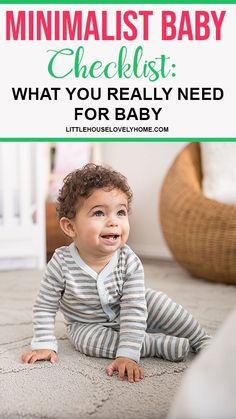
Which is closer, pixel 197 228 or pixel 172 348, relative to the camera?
pixel 172 348

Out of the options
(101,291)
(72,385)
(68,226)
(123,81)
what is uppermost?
(123,81)

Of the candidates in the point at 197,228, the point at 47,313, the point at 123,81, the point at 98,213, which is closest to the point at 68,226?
the point at 98,213

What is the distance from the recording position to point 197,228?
8.25ft

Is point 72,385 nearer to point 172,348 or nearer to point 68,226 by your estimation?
point 172,348

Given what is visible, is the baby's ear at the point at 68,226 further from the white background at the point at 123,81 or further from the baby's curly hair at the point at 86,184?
the white background at the point at 123,81

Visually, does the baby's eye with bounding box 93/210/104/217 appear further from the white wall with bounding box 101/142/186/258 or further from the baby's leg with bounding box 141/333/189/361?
the white wall with bounding box 101/142/186/258

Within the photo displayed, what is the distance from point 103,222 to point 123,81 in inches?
21.6

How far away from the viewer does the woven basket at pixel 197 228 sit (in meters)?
2.45

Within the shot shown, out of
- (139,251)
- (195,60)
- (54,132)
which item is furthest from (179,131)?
(139,251)

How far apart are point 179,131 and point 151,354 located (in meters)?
0.74

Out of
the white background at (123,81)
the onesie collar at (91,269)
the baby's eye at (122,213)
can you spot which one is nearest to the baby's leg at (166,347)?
the onesie collar at (91,269)

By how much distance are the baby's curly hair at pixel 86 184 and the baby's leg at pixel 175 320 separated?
9.4 inches

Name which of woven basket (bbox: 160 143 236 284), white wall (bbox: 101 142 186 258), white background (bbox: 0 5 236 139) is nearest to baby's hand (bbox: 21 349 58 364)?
white background (bbox: 0 5 236 139)

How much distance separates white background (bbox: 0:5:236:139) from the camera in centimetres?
180
